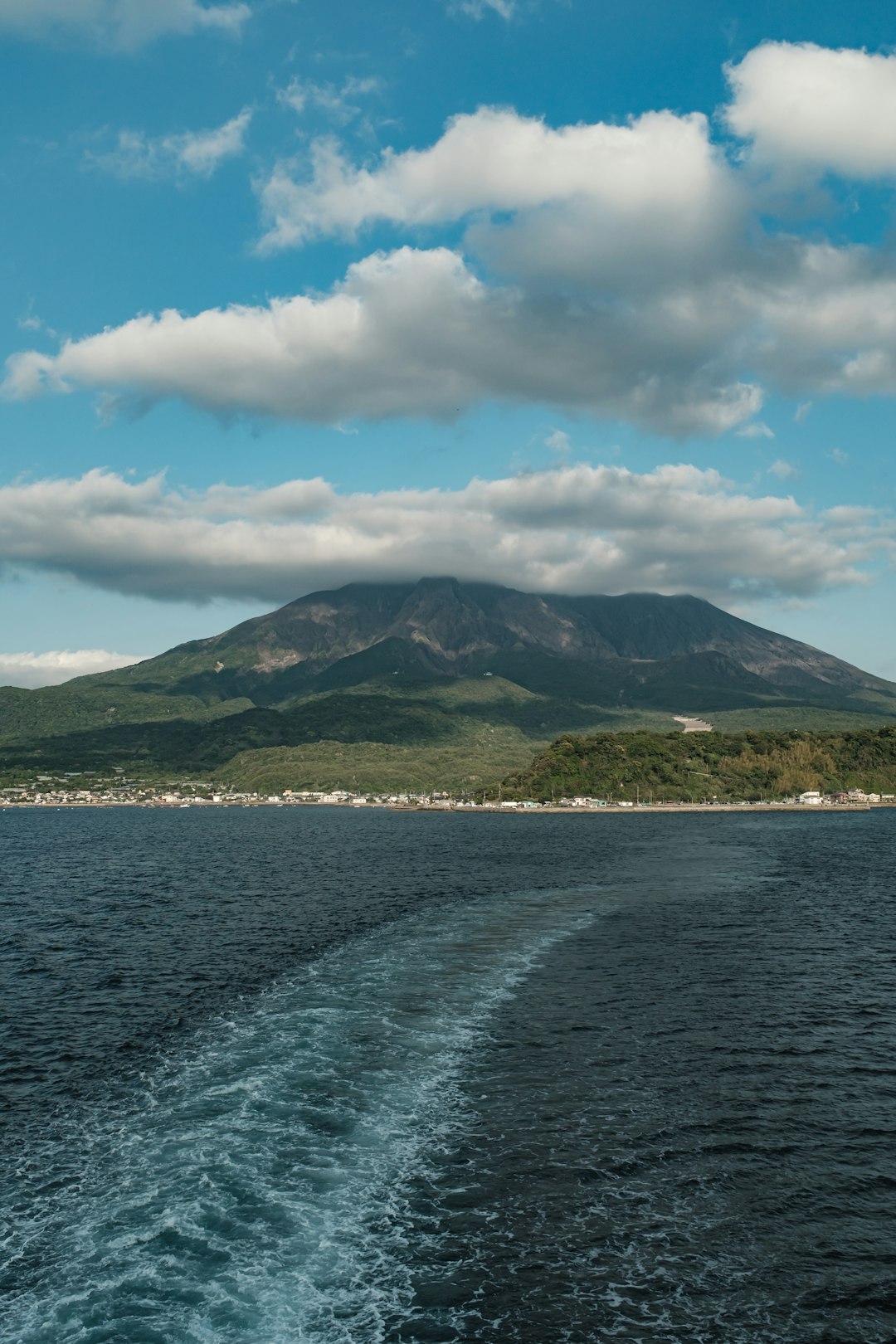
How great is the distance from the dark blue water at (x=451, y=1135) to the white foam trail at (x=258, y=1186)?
104mm

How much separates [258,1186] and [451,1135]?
6.75 metres

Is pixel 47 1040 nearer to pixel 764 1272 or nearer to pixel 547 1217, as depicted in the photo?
pixel 547 1217

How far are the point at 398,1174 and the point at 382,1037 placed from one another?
13371 millimetres

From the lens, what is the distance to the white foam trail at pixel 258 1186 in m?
19.2

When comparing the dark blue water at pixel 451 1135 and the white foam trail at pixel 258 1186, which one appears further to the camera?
the dark blue water at pixel 451 1135

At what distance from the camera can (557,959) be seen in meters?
56.2

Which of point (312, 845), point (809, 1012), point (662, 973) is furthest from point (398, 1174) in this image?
point (312, 845)

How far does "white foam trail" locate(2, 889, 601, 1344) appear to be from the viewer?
1920 cm

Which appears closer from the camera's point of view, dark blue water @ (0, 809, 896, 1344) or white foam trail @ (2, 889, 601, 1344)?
white foam trail @ (2, 889, 601, 1344)

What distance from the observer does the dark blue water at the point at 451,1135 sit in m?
19.5

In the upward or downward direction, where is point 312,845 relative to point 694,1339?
downward

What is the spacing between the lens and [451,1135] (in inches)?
1133

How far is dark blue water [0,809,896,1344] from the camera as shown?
19.5 meters

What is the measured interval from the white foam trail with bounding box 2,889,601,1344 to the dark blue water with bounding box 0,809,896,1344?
104mm
